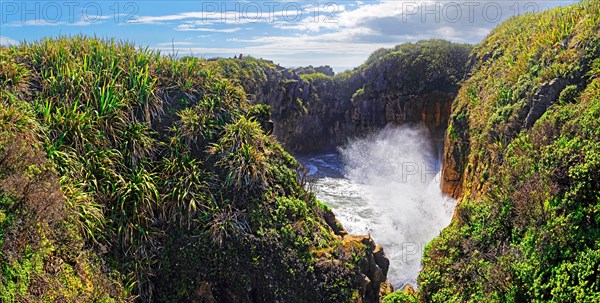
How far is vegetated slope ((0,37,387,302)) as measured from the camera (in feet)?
22.9

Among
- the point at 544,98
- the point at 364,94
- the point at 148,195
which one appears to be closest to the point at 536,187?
the point at 544,98

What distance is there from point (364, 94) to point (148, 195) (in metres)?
28.4

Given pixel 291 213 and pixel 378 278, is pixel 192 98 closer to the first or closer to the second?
pixel 291 213

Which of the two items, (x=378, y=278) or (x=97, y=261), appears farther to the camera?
(x=378, y=278)

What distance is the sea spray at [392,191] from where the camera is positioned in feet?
51.9

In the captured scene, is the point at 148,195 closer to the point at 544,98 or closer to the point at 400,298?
the point at 400,298

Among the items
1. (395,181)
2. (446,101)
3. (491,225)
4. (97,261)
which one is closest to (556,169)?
(491,225)

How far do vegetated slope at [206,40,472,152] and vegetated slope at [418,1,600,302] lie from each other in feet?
58.0

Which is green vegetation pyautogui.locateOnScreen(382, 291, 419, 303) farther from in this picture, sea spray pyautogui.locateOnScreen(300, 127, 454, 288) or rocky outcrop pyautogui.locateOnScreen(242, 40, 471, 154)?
rocky outcrop pyautogui.locateOnScreen(242, 40, 471, 154)

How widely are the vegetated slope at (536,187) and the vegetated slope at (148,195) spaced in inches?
110

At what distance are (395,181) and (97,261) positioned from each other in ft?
66.1

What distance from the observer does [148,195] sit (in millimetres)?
8914

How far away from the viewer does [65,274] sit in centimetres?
668

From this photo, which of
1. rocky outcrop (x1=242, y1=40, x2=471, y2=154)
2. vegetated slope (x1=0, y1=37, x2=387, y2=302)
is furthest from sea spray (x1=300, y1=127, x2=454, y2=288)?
vegetated slope (x1=0, y1=37, x2=387, y2=302)
